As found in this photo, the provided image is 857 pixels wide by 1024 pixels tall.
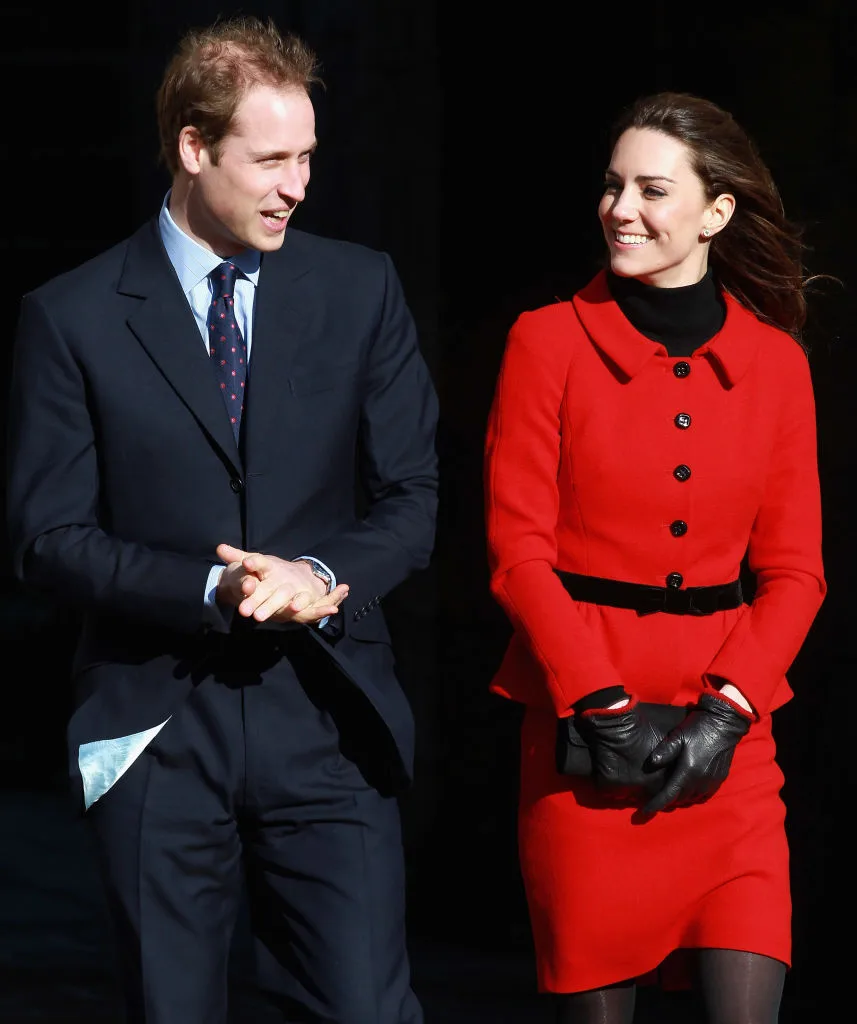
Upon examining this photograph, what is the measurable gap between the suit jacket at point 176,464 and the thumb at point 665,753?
0.49m

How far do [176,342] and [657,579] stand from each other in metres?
1.08

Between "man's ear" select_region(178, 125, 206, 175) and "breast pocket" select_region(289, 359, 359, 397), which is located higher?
"man's ear" select_region(178, 125, 206, 175)

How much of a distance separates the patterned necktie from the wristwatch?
272mm

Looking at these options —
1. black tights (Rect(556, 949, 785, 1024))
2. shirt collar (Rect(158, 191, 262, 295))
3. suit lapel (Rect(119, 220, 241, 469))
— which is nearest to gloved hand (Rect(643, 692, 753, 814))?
black tights (Rect(556, 949, 785, 1024))

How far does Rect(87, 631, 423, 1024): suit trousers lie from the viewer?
161 inches

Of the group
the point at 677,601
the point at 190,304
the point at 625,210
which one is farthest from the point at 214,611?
the point at 625,210

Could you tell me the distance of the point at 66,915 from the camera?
24.1 feet

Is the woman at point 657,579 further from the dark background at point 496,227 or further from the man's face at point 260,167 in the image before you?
the dark background at point 496,227

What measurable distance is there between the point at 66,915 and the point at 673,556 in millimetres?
3572

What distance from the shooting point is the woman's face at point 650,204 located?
431 centimetres

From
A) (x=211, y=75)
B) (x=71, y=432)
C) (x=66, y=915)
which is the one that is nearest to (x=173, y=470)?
(x=71, y=432)

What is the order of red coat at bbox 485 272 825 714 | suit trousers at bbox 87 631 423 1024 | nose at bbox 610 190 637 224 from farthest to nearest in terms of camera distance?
red coat at bbox 485 272 825 714
nose at bbox 610 190 637 224
suit trousers at bbox 87 631 423 1024

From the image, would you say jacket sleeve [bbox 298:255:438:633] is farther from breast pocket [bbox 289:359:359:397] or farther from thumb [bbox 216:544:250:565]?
thumb [bbox 216:544:250:565]

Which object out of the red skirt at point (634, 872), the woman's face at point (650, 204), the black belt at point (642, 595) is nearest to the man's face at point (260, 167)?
the woman's face at point (650, 204)
